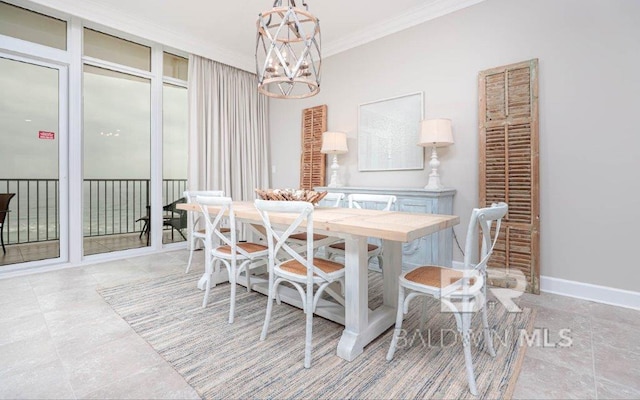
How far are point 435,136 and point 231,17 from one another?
2737 millimetres

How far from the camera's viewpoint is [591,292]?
2.59m

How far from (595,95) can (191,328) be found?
3.57m

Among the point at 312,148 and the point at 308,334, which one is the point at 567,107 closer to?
the point at 308,334

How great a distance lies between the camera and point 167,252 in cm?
436

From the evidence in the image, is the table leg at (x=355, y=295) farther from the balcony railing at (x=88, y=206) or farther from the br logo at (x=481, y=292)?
the balcony railing at (x=88, y=206)

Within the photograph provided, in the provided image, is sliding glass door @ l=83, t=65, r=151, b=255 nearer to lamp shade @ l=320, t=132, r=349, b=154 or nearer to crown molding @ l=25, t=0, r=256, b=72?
crown molding @ l=25, t=0, r=256, b=72

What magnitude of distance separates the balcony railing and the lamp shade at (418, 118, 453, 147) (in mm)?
3561

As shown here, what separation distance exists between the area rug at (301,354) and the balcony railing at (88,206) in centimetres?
196

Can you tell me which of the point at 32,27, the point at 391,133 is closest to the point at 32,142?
the point at 32,27

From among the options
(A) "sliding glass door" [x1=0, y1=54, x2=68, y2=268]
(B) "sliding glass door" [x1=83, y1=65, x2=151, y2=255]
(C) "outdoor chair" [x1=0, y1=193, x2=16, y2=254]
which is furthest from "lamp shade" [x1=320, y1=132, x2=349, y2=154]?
(C) "outdoor chair" [x1=0, y1=193, x2=16, y2=254]

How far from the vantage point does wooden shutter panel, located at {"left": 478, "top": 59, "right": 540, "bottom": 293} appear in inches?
108

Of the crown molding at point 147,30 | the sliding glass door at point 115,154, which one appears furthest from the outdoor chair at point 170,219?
the crown molding at point 147,30

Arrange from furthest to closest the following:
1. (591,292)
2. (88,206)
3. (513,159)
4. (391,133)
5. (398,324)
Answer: (88,206) → (391,133) → (513,159) → (591,292) → (398,324)

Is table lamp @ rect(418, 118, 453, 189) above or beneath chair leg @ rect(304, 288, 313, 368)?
above
